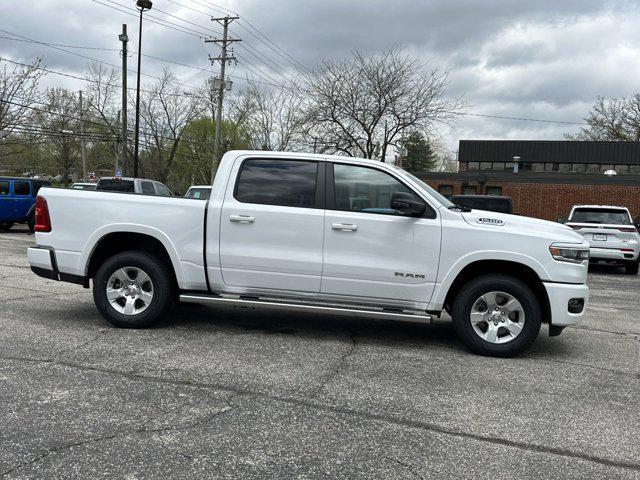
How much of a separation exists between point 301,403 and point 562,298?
2.86m

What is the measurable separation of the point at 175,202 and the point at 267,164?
105 centimetres

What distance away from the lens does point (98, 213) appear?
6039mm

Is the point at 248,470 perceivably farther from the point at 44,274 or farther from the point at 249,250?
the point at 44,274

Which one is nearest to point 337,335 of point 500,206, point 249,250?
point 249,250

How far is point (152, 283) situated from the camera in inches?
237

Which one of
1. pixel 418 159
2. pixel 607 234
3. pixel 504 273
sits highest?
pixel 418 159

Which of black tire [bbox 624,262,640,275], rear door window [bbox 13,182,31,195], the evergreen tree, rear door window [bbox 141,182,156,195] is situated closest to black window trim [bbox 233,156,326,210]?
black tire [bbox 624,262,640,275]

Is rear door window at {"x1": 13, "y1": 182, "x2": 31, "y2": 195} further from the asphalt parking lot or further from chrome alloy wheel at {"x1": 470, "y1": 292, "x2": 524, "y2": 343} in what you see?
chrome alloy wheel at {"x1": 470, "y1": 292, "x2": 524, "y2": 343}

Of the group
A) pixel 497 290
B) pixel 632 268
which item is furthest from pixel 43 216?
pixel 632 268

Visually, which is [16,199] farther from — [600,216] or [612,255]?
[612,255]

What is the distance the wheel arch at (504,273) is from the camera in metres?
5.60

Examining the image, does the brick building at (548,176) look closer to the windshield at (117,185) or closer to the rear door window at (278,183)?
the windshield at (117,185)

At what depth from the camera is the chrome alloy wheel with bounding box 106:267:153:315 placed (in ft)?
19.9

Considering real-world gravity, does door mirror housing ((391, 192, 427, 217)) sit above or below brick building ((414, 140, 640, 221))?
below
